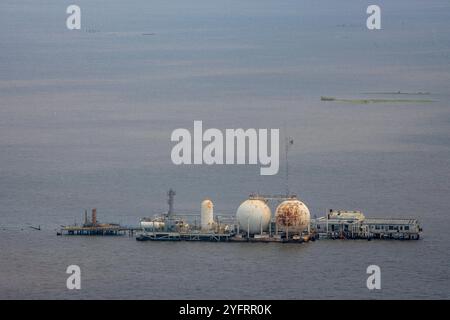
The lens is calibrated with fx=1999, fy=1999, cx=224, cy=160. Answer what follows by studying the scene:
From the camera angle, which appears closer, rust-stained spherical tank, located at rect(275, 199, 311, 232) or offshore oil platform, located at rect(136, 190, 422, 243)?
rust-stained spherical tank, located at rect(275, 199, 311, 232)

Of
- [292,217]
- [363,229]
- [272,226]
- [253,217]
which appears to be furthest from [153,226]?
[363,229]

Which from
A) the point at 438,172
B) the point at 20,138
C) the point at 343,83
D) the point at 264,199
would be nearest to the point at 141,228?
the point at 264,199

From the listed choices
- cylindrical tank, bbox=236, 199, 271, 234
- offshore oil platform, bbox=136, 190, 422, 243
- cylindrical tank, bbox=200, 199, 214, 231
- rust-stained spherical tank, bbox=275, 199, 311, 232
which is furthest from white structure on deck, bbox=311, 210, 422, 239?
cylindrical tank, bbox=200, 199, 214, 231

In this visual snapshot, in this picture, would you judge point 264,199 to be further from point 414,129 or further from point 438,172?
point 414,129

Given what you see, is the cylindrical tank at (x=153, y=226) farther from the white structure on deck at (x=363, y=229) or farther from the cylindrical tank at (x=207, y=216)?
the white structure on deck at (x=363, y=229)

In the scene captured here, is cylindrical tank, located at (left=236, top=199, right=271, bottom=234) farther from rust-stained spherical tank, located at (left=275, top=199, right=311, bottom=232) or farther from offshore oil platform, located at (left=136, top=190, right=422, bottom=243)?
rust-stained spherical tank, located at (left=275, top=199, right=311, bottom=232)

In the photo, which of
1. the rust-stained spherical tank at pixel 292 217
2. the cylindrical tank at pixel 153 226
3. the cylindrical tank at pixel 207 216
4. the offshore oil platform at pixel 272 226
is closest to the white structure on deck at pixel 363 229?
the offshore oil platform at pixel 272 226
